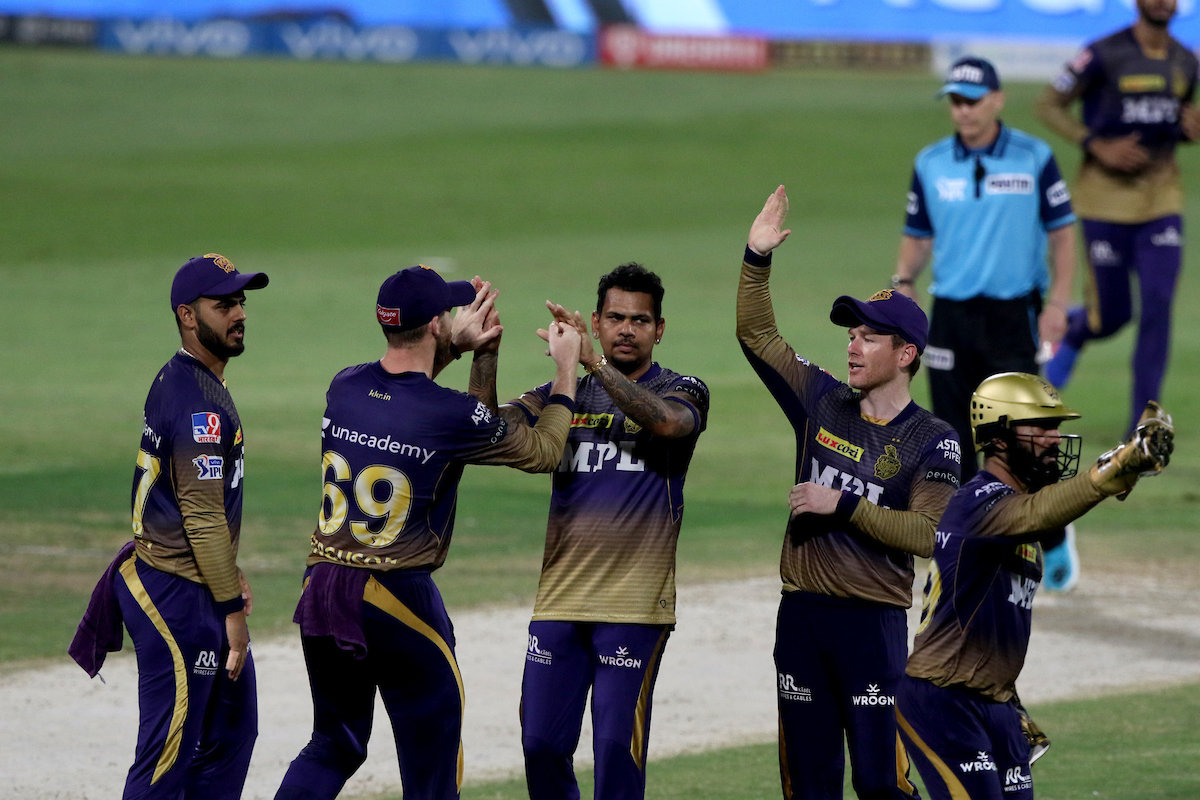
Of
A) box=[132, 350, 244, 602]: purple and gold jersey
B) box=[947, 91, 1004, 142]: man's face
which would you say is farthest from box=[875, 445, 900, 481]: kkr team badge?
box=[947, 91, 1004, 142]: man's face

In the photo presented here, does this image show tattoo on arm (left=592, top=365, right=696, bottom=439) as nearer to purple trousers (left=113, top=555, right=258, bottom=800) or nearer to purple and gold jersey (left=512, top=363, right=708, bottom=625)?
purple and gold jersey (left=512, top=363, right=708, bottom=625)

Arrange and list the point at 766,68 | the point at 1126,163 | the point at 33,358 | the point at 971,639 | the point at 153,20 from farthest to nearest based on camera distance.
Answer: the point at 766,68 < the point at 153,20 < the point at 33,358 < the point at 1126,163 < the point at 971,639

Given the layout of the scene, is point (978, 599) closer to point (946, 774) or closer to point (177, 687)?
point (946, 774)

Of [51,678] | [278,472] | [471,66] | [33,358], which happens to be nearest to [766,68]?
[471,66]

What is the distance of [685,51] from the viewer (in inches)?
2172

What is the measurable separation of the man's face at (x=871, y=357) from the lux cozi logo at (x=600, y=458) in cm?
86

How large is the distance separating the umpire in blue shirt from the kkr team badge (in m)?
3.89

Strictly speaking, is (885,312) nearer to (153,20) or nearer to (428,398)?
(428,398)

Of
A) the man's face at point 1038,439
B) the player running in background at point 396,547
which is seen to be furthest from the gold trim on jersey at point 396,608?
the man's face at point 1038,439

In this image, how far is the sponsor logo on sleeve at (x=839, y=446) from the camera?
6.50 metres

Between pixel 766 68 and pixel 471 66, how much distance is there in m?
9.48

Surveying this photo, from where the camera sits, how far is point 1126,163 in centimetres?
1264

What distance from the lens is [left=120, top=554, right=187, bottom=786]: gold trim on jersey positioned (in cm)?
611

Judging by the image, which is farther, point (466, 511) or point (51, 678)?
point (466, 511)
